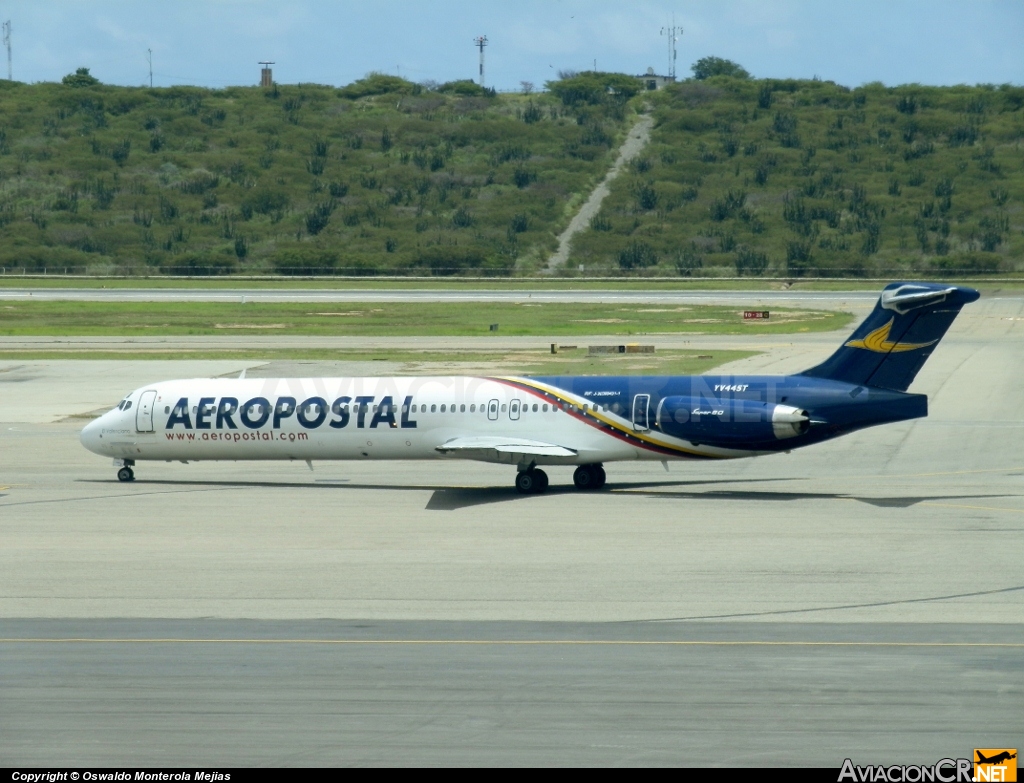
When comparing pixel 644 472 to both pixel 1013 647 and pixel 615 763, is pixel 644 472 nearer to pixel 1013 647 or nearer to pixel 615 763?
pixel 1013 647

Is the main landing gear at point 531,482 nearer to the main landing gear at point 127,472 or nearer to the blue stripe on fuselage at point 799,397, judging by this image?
the blue stripe on fuselage at point 799,397

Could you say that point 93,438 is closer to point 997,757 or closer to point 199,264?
point 997,757

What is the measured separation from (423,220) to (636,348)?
8101 cm

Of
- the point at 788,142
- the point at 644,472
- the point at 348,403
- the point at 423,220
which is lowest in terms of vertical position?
the point at 644,472

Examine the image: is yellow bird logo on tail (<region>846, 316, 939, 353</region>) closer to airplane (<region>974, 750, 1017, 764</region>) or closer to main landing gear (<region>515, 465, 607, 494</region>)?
main landing gear (<region>515, 465, 607, 494</region>)

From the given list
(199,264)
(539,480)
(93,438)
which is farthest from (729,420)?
(199,264)

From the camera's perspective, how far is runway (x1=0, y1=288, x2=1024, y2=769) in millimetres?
14547

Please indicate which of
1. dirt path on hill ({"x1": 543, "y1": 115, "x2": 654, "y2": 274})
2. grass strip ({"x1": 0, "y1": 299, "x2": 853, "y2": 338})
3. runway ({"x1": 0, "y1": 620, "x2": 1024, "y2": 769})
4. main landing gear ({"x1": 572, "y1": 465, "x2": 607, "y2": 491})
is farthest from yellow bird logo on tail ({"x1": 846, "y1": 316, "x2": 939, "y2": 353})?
dirt path on hill ({"x1": 543, "y1": 115, "x2": 654, "y2": 274})

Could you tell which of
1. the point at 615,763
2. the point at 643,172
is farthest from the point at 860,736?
the point at 643,172

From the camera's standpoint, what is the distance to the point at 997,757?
44.2ft

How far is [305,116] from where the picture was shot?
17488 centimetres

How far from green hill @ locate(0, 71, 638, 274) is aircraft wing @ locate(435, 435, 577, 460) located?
97.4m

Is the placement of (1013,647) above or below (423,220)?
below

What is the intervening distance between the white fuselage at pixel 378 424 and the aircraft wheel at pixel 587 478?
49 cm
